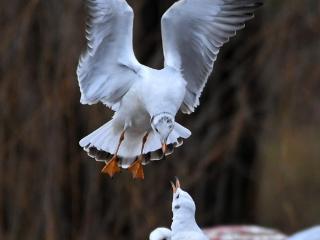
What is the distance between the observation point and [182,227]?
481 centimetres

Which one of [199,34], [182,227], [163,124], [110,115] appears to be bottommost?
[110,115]

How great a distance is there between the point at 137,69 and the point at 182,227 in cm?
90

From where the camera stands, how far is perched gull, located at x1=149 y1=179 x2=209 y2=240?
4.74 metres

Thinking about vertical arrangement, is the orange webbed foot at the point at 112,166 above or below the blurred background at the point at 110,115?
above

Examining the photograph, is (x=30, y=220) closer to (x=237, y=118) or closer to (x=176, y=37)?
(x=237, y=118)

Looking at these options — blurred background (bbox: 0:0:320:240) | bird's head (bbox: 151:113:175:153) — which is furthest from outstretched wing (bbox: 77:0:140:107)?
blurred background (bbox: 0:0:320:240)

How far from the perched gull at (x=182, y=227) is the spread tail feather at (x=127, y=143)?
1.56 feet

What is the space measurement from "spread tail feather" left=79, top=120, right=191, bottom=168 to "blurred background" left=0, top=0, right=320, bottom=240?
275 cm

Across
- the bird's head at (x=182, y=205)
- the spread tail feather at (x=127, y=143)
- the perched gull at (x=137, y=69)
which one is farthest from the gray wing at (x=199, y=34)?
the bird's head at (x=182, y=205)

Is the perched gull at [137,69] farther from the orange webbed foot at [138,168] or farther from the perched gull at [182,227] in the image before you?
the perched gull at [182,227]

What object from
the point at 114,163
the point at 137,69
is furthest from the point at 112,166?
the point at 137,69

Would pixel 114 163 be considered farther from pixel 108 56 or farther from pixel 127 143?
pixel 108 56

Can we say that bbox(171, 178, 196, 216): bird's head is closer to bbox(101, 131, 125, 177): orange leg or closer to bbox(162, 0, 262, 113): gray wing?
bbox(101, 131, 125, 177): orange leg

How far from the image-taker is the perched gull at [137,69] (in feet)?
17.4
